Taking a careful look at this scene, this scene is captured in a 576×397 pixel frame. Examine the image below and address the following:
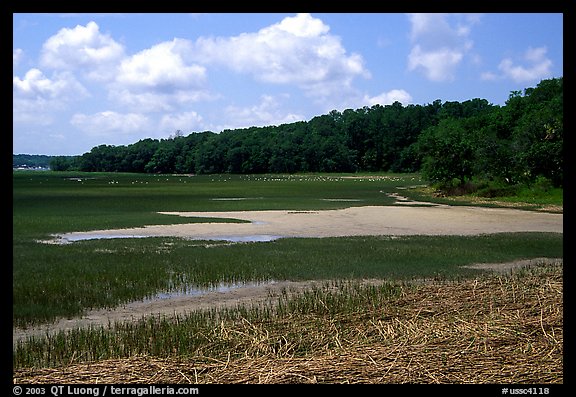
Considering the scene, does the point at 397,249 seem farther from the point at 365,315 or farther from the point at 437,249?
the point at 365,315

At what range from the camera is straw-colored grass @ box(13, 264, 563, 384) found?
4227 mm

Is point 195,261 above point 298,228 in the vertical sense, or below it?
below

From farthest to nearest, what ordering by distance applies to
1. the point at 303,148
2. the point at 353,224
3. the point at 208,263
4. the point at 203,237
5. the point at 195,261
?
the point at 303,148 → the point at 353,224 → the point at 203,237 → the point at 195,261 → the point at 208,263

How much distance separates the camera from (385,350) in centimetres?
496

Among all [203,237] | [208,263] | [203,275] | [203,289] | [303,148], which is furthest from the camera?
[303,148]

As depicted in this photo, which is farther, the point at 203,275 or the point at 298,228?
the point at 298,228

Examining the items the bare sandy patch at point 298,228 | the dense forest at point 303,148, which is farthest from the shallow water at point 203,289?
the dense forest at point 303,148

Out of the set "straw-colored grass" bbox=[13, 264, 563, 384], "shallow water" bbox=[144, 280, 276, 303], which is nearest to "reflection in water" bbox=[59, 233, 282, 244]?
"shallow water" bbox=[144, 280, 276, 303]

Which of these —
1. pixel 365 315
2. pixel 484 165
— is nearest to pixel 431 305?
pixel 365 315

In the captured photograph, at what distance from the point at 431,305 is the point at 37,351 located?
15.7ft

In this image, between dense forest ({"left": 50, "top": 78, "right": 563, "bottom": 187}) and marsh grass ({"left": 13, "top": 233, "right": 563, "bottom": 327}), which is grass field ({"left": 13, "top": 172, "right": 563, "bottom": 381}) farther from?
dense forest ({"left": 50, "top": 78, "right": 563, "bottom": 187})

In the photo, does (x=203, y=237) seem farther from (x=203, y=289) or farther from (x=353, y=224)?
(x=203, y=289)

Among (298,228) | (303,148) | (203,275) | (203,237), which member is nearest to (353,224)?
(298,228)

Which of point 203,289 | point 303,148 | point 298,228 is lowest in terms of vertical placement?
point 203,289
